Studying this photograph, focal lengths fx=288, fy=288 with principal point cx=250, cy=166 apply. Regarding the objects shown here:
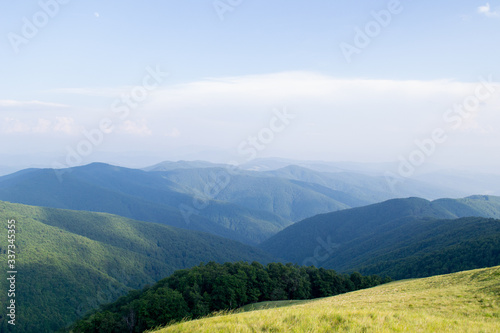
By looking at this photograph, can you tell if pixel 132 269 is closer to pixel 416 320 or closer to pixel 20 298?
pixel 20 298

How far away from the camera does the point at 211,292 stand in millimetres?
55781

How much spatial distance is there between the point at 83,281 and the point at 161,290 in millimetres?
A: 107064

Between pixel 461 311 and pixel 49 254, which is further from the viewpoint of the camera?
pixel 49 254

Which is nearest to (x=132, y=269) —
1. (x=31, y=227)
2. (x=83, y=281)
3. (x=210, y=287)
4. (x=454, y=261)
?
(x=83, y=281)

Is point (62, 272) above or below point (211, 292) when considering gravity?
below

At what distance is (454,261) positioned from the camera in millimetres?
91188

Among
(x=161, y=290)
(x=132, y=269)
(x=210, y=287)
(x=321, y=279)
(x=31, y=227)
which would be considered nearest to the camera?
(x=161, y=290)

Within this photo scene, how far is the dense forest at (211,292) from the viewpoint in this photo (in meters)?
45.5

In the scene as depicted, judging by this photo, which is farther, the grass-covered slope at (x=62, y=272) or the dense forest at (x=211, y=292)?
the grass-covered slope at (x=62, y=272)

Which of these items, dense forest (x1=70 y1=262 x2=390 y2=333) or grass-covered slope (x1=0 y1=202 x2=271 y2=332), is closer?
dense forest (x1=70 y1=262 x2=390 y2=333)

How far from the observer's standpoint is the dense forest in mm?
45500

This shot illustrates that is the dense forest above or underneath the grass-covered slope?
above

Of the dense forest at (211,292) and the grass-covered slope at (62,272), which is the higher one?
the dense forest at (211,292)

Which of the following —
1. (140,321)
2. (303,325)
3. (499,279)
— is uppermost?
(303,325)
